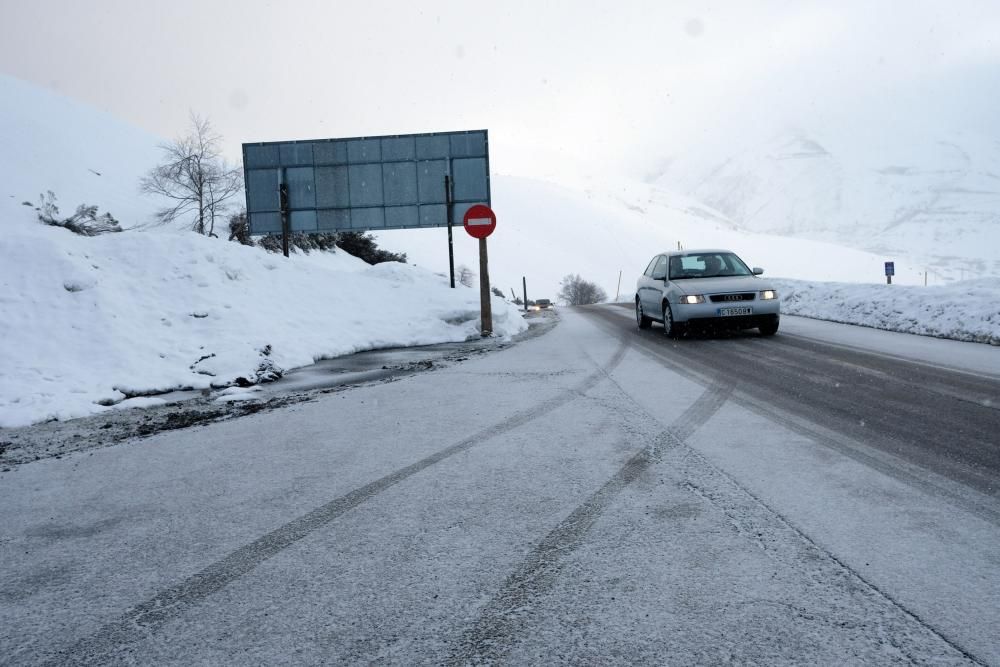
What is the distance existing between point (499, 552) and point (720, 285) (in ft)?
31.1

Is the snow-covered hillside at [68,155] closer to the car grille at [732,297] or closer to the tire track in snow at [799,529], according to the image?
the car grille at [732,297]

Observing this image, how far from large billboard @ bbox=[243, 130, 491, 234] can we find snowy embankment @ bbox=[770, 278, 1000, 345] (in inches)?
463

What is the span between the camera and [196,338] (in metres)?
9.07

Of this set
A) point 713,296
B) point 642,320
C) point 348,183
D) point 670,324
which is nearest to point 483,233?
point 642,320

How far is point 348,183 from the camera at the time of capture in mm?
21484

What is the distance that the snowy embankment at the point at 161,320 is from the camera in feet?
23.3

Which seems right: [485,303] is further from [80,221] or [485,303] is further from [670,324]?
[80,221]

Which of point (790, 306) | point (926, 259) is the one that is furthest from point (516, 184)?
point (790, 306)

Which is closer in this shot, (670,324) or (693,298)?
(693,298)

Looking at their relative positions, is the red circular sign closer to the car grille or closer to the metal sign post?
the metal sign post

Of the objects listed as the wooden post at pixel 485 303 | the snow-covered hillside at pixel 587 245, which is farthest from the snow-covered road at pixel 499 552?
the snow-covered hillside at pixel 587 245

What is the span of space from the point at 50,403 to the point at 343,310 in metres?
7.22

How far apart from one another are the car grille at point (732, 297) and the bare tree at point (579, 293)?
7144 cm

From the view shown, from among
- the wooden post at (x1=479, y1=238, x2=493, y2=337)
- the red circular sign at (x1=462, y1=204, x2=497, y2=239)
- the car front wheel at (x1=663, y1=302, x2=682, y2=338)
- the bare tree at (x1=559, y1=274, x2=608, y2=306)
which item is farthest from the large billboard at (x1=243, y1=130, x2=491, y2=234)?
the bare tree at (x1=559, y1=274, x2=608, y2=306)
